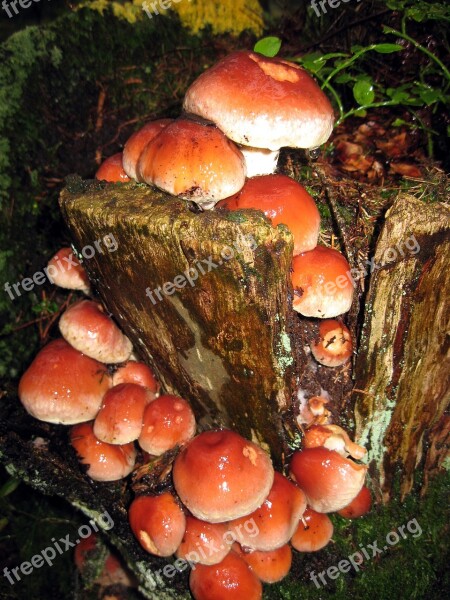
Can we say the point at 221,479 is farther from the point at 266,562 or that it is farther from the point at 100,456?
the point at 100,456

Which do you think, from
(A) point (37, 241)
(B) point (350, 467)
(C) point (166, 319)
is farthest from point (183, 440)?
(A) point (37, 241)

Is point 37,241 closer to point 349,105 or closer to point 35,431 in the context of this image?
point 35,431

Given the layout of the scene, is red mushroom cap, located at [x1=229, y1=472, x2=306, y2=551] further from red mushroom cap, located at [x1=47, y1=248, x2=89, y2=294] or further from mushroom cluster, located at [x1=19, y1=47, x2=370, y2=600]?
red mushroom cap, located at [x1=47, y1=248, x2=89, y2=294]

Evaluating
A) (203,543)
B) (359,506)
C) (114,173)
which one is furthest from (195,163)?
(359,506)

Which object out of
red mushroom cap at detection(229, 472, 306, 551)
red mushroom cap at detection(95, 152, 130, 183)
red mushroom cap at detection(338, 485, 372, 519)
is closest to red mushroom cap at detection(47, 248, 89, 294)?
red mushroom cap at detection(95, 152, 130, 183)

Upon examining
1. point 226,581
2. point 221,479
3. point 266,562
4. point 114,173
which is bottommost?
point 266,562
